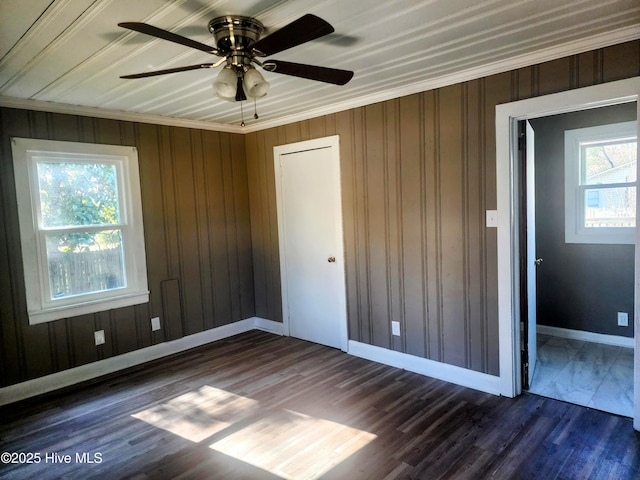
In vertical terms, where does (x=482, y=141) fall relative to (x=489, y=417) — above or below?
above

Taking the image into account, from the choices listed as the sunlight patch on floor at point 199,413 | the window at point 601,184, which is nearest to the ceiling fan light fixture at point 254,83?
the sunlight patch on floor at point 199,413

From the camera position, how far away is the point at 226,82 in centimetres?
194

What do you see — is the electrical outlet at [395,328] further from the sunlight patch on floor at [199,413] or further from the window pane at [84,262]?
the window pane at [84,262]

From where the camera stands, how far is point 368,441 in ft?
8.14

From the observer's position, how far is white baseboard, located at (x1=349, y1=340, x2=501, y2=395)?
10.0 feet

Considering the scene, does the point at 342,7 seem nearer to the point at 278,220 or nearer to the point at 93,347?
the point at 278,220

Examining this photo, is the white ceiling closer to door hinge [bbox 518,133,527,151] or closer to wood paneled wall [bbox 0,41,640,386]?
wood paneled wall [bbox 0,41,640,386]

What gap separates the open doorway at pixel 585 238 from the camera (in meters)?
3.78

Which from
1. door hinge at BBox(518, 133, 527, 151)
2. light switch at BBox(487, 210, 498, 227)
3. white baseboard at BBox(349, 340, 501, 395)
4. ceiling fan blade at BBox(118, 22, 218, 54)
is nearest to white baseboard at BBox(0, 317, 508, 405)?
white baseboard at BBox(349, 340, 501, 395)

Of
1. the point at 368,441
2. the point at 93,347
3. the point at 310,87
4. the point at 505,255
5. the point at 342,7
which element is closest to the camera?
the point at 342,7

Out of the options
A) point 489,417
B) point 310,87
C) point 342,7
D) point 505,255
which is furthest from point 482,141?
point 489,417

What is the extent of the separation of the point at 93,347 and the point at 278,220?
216 centimetres

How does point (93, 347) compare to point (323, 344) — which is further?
point (323, 344)

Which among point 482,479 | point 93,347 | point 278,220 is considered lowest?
point 482,479
